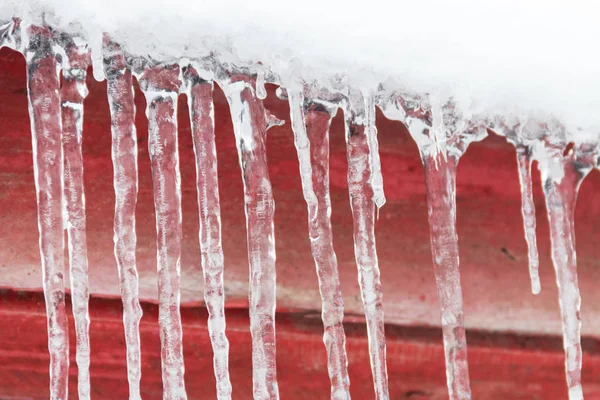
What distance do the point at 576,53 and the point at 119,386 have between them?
0.68 m

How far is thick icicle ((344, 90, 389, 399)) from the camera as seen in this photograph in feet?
2.57

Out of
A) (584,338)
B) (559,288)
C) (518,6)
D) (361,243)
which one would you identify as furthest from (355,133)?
(584,338)

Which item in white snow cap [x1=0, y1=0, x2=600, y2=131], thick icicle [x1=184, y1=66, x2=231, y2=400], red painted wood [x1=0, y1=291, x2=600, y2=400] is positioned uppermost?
white snow cap [x1=0, y1=0, x2=600, y2=131]

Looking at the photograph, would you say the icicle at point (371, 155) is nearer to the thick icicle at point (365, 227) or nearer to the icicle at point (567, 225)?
the thick icicle at point (365, 227)

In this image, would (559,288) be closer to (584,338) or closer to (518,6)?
(584,338)

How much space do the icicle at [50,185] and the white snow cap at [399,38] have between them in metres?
0.06

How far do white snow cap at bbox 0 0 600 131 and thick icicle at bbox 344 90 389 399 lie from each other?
6cm

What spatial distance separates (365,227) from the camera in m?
0.79

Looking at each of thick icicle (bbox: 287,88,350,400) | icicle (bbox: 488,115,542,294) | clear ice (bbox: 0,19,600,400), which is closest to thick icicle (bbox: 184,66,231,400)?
clear ice (bbox: 0,19,600,400)

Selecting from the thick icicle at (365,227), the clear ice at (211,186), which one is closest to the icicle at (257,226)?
the clear ice at (211,186)

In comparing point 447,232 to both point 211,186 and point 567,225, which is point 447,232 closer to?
point 567,225

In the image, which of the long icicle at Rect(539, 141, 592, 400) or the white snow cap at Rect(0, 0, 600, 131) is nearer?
the white snow cap at Rect(0, 0, 600, 131)

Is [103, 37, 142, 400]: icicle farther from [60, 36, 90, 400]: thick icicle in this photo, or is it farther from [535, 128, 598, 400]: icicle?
[535, 128, 598, 400]: icicle

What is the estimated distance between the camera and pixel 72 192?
0.74m
